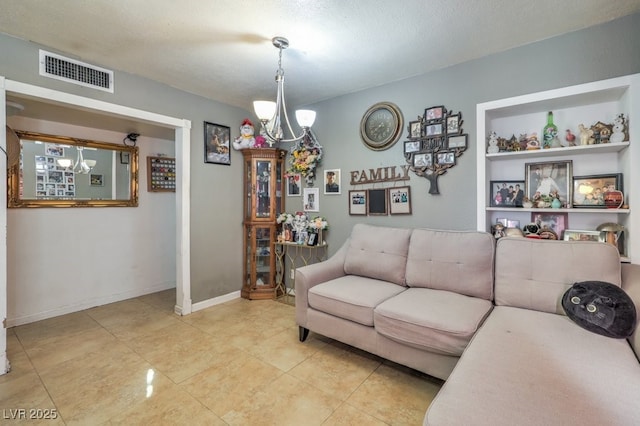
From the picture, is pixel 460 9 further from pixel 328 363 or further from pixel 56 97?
pixel 56 97

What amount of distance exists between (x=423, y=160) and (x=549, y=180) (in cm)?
98

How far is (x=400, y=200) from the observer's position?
Answer: 288cm

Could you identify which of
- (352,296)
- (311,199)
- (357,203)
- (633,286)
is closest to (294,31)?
(357,203)

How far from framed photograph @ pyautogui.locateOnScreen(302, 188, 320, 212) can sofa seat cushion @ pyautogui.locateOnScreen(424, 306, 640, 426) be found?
2297 mm

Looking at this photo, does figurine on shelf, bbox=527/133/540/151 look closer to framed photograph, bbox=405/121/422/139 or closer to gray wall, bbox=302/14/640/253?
gray wall, bbox=302/14/640/253

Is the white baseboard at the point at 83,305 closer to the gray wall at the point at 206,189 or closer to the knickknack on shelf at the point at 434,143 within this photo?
the gray wall at the point at 206,189

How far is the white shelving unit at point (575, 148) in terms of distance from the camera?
1892 millimetres

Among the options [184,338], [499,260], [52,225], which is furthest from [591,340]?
[52,225]

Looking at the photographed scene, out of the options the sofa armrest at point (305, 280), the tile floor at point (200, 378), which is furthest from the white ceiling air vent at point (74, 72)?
the sofa armrest at point (305, 280)

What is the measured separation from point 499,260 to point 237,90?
2979 millimetres

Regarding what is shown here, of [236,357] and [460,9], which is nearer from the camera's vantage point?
[460,9]

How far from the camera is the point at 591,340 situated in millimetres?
1432

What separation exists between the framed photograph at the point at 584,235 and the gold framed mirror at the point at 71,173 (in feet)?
15.2

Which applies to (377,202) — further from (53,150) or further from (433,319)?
(53,150)
